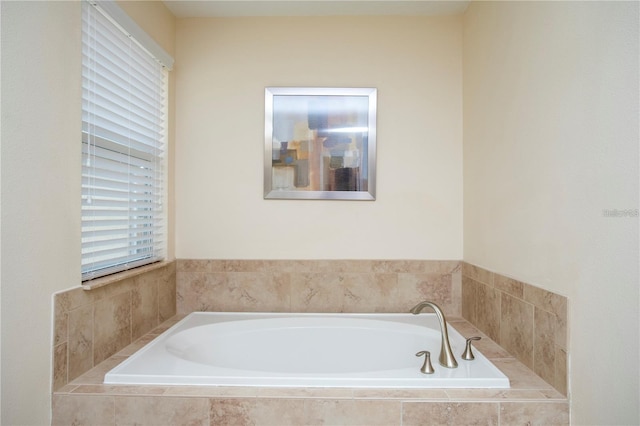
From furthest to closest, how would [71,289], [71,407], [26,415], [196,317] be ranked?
[196,317], [71,289], [71,407], [26,415]

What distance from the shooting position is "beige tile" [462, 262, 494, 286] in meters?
2.16

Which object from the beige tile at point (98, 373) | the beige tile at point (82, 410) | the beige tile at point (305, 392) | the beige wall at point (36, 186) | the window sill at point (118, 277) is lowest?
the beige tile at point (82, 410)

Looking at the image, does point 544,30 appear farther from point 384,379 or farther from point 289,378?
point 289,378

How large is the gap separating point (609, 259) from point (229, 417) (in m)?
1.44

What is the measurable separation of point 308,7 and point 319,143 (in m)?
0.88

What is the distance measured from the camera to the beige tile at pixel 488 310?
2.06 meters

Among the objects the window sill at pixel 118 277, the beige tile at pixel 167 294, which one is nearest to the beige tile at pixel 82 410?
the window sill at pixel 118 277

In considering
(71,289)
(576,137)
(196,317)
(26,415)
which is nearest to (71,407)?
(26,415)

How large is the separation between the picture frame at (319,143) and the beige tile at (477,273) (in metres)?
0.75

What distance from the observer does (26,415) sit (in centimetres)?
138

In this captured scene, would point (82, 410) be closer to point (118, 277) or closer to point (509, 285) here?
point (118, 277)

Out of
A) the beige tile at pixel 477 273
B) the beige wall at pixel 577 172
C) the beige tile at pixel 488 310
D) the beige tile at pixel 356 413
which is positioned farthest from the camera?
the beige tile at pixel 477 273

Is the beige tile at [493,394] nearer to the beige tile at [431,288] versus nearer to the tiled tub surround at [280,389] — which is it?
the tiled tub surround at [280,389]

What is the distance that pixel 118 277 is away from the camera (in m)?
1.89
